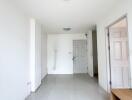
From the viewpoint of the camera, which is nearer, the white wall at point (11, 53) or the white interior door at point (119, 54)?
the white wall at point (11, 53)

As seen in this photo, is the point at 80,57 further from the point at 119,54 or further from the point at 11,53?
the point at 11,53

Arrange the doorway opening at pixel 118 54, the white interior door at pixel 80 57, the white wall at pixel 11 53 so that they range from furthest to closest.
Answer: the white interior door at pixel 80 57, the doorway opening at pixel 118 54, the white wall at pixel 11 53

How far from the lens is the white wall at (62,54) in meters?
8.26

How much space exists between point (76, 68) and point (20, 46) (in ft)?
17.3

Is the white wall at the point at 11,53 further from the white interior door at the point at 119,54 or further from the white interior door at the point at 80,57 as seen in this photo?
the white interior door at the point at 80,57

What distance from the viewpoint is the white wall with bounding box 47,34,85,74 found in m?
8.26

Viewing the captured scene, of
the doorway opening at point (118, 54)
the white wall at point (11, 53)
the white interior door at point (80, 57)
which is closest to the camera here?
the white wall at point (11, 53)

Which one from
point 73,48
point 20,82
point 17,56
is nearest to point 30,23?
point 17,56

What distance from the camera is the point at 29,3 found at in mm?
3219

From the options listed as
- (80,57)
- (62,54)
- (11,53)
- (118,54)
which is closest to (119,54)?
(118,54)

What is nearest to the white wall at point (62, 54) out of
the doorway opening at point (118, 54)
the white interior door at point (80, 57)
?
the white interior door at point (80, 57)

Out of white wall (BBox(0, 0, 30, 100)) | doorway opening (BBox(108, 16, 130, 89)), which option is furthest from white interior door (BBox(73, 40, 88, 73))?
white wall (BBox(0, 0, 30, 100))

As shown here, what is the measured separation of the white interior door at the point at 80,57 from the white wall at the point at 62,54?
255mm

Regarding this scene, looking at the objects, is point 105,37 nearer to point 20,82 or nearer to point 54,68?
point 20,82
